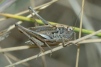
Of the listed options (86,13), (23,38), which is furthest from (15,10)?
(86,13)

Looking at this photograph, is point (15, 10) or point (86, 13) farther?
point (86, 13)

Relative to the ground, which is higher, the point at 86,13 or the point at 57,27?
the point at 86,13

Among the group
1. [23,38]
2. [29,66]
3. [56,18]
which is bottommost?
[29,66]

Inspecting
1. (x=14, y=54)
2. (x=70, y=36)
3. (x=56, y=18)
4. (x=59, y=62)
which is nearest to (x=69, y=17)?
(x=56, y=18)

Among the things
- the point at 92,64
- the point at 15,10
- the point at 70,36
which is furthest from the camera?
the point at 92,64

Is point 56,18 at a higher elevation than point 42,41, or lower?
higher

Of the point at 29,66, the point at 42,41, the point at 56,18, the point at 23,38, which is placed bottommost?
the point at 42,41

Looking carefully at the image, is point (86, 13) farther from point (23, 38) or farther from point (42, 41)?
point (42, 41)

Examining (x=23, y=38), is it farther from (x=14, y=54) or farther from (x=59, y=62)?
(x=59, y=62)

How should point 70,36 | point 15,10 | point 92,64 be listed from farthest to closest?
point 92,64 < point 15,10 < point 70,36
